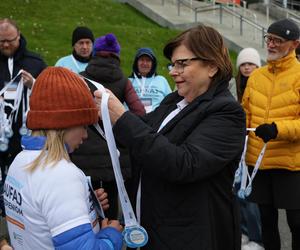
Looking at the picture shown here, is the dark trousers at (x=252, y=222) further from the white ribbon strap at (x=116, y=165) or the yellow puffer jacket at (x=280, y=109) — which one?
the white ribbon strap at (x=116, y=165)

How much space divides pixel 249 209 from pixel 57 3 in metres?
13.3

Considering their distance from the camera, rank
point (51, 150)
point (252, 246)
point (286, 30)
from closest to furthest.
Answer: point (51, 150), point (286, 30), point (252, 246)

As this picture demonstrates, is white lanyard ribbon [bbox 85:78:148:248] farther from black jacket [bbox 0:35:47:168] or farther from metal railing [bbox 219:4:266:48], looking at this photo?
metal railing [bbox 219:4:266:48]

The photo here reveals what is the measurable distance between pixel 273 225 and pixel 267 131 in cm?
93

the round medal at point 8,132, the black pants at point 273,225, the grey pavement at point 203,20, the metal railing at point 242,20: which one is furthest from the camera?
the metal railing at point 242,20

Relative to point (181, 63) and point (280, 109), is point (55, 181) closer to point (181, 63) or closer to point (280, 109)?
point (181, 63)

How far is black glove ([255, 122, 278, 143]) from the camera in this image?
360cm

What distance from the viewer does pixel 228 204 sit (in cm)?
232

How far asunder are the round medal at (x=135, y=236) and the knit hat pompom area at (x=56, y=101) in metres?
0.52

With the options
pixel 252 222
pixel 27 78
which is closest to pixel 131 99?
pixel 27 78

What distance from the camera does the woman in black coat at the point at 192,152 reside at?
6.82 feet

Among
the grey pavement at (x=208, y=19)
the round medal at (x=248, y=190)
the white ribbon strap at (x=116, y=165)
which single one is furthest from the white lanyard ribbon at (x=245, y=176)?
the grey pavement at (x=208, y=19)

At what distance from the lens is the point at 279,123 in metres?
3.65

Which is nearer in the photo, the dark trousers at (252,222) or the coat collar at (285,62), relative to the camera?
the coat collar at (285,62)
